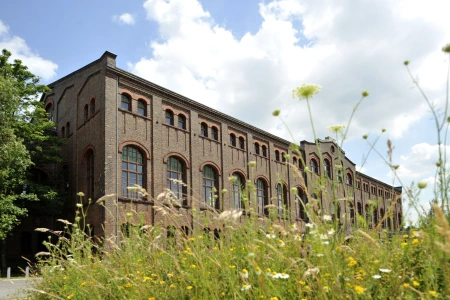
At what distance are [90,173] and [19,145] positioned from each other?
3.51m

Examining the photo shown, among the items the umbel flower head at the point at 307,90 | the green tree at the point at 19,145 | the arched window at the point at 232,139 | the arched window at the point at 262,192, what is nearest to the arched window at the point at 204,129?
the arched window at the point at 232,139

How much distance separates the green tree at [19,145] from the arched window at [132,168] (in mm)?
3869

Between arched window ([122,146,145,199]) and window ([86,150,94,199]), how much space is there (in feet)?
6.55

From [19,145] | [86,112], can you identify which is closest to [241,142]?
[86,112]

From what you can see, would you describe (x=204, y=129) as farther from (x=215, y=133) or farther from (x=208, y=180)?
→ (x=208, y=180)

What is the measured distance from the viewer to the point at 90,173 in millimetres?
19719

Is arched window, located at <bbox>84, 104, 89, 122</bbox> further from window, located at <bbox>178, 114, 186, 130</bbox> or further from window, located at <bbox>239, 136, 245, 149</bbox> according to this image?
window, located at <bbox>239, 136, 245, 149</bbox>

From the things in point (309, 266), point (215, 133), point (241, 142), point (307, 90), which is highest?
point (215, 133)

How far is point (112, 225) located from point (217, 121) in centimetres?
995

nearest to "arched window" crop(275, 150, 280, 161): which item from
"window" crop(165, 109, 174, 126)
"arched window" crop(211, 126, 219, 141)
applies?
"arched window" crop(211, 126, 219, 141)

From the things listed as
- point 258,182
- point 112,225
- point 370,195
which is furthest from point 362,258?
point 370,195

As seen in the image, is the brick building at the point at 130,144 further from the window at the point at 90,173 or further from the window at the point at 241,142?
the window at the point at 241,142

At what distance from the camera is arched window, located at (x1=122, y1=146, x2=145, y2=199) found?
1855cm

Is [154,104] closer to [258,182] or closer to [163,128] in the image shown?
[163,128]
